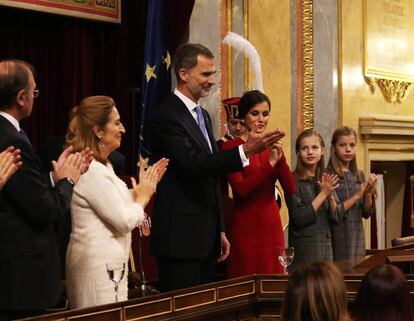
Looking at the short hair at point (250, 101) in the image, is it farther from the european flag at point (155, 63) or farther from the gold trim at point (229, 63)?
the gold trim at point (229, 63)

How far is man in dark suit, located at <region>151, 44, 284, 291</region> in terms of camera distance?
13.7 feet

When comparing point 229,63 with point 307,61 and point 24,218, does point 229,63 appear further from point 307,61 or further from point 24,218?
point 24,218

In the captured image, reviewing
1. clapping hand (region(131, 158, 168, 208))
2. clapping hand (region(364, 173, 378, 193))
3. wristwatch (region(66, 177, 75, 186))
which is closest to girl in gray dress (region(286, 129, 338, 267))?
clapping hand (region(364, 173, 378, 193))

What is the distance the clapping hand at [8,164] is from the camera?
10.5 ft

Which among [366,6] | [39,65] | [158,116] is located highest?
[366,6]

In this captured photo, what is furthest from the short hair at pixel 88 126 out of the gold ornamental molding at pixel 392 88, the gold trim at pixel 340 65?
the gold ornamental molding at pixel 392 88

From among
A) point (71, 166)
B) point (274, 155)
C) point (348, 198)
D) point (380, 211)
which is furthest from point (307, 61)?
point (71, 166)

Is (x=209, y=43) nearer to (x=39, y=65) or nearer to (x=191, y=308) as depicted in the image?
(x=39, y=65)

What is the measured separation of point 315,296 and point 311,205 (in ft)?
8.55

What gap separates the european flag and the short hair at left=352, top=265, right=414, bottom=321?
11.3ft

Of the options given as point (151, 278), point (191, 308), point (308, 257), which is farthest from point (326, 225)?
point (191, 308)

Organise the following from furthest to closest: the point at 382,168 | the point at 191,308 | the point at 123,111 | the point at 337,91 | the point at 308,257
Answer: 1. the point at 382,168
2. the point at 337,91
3. the point at 123,111
4. the point at 308,257
5. the point at 191,308

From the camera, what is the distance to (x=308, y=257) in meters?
5.23

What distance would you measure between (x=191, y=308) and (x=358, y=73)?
17.8 ft
